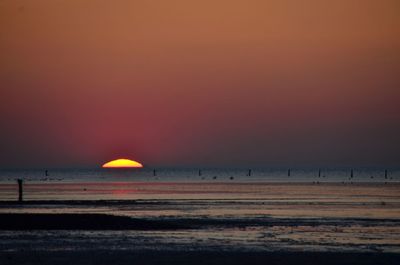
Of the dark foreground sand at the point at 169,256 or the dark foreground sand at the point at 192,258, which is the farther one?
the dark foreground sand at the point at 169,256

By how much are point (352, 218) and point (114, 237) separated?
18687 millimetres

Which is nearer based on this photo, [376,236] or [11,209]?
[376,236]

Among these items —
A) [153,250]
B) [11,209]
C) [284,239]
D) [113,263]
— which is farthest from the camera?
[11,209]

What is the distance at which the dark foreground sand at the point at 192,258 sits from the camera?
31.6m

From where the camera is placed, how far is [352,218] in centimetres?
5300

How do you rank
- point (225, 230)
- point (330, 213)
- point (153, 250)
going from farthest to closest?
point (330, 213)
point (225, 230)
point (153, 250)

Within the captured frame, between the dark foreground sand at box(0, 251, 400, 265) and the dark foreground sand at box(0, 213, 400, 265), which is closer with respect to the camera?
the dark foreground sand at box(0, 251, 400, 265)

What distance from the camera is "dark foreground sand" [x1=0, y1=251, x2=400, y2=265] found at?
31578 millimetres

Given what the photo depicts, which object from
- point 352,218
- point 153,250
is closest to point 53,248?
point 153,250

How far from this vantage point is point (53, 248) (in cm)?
3578

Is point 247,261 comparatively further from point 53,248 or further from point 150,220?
point 150,220

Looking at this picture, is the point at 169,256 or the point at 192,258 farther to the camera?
the point at 169,256

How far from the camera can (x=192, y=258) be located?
32625mm

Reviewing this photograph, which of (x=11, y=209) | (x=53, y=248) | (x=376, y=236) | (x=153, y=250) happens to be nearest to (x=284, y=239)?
(x=376, y=236)
